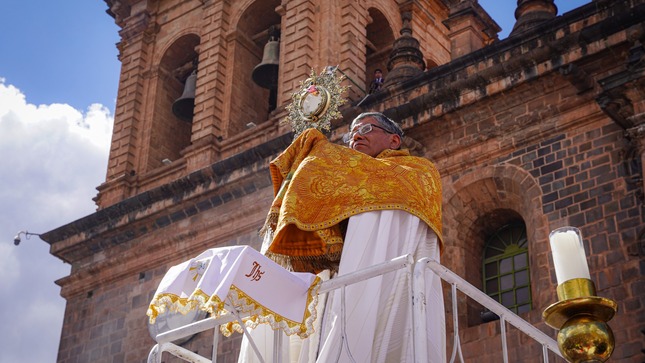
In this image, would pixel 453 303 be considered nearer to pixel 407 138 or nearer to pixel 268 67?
pixel 407 138

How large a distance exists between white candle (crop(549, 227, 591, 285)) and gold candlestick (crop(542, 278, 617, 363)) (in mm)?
35

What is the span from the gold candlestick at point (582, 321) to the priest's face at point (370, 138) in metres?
2.28

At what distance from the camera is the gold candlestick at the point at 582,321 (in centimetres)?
424

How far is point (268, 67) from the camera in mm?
17438

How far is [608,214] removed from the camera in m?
11.5

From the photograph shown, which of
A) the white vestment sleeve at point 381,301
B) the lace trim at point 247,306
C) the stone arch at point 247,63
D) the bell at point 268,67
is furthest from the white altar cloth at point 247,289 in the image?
the bell at point 268,67

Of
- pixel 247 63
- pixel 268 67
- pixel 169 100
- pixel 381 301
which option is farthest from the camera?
pixel 169 100

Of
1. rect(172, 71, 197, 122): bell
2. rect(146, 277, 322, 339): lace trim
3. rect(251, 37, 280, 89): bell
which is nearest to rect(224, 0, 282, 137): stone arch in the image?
rect(251, 37, 280, 89): bell

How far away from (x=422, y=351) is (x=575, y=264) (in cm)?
84

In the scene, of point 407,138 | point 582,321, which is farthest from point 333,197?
point 407,138

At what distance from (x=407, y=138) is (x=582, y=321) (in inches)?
358

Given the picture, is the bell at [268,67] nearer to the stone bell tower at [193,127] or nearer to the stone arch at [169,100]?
the stone bell tower at [193,127]

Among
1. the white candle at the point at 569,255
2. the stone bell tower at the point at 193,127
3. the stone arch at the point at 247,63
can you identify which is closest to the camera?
the white candle at the point at 569,255

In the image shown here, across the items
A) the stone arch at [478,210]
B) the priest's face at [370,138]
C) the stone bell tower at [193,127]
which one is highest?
the stone bell tower at [193,127]
